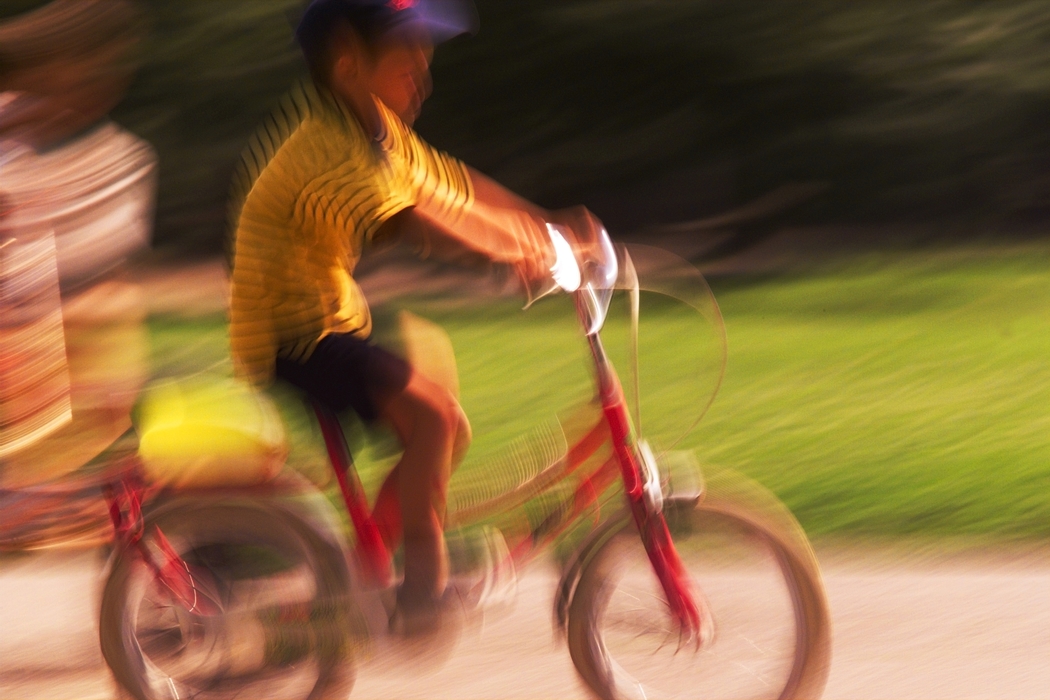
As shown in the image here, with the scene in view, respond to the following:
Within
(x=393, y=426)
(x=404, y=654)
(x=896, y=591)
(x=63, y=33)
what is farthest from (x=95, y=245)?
(x=896, y=591)

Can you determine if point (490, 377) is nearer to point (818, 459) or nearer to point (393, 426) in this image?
point (818, 459)

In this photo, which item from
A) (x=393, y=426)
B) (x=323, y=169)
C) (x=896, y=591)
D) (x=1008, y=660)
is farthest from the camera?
(x=896, y=591)

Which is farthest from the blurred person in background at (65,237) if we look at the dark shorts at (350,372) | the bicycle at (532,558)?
the dark shorts at (350,372)

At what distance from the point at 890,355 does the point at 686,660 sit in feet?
13.0

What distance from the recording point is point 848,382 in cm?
658

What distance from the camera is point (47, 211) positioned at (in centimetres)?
331

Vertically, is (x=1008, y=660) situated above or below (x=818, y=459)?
above

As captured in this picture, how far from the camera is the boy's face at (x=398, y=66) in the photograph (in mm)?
3057

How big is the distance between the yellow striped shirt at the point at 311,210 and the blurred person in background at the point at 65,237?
412mm

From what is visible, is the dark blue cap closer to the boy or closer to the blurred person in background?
the boy

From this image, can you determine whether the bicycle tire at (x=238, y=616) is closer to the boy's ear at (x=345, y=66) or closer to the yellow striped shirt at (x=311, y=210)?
the yellow striped shirt at (x=311, y=210)

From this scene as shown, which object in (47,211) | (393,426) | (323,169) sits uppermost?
(323,169)

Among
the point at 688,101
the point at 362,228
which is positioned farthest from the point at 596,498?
the point at 688,101

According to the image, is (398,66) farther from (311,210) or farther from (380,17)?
(311,210)
